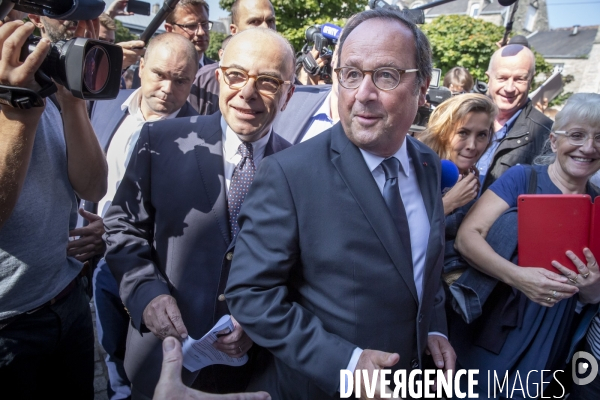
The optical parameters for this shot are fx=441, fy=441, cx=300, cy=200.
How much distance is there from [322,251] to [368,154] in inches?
16.1

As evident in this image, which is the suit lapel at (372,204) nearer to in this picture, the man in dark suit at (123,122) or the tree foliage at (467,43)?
the man in dark suit at (123,122)

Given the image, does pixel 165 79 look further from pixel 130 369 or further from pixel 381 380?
pixel 381 380

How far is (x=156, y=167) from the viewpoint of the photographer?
1877 millimetres

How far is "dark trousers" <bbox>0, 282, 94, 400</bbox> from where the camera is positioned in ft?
5.63

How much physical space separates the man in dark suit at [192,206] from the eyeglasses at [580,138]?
1.46 m

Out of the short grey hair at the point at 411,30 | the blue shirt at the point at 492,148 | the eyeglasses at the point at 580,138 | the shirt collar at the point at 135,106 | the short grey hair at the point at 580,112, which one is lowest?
the blue shirt at the point at 492,148

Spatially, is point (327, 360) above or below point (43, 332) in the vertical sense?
above

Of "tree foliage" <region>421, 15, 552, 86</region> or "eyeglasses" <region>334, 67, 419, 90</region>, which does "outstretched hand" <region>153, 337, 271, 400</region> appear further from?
"tree foliage" <region>421, 15, 552, 86</region>

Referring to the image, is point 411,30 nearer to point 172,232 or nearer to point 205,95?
point 172,232

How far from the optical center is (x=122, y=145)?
8.73ft

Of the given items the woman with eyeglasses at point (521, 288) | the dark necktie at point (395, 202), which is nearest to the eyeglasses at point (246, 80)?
the dark necktie at point (395, 202)

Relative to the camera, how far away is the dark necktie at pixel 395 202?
1.51 m

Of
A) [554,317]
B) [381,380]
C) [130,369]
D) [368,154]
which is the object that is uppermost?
[368,154]

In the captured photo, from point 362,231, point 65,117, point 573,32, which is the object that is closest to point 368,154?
point 362,231
